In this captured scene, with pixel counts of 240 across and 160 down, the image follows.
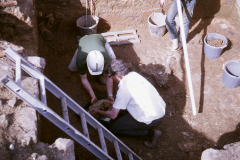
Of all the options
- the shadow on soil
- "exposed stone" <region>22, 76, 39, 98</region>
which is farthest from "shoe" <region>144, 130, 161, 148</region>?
the shadow on soil

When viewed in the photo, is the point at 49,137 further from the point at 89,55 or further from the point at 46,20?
the point at 46,20

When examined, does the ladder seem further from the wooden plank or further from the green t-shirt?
the wooden plank

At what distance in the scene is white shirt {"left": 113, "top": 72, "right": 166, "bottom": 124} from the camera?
3135mm

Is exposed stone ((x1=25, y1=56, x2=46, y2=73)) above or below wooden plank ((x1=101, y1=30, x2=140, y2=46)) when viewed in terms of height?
above

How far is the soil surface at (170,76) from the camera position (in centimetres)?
393

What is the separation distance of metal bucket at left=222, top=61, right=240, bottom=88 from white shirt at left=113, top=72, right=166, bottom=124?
1991 millimetres

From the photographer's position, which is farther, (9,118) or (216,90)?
(216,90)

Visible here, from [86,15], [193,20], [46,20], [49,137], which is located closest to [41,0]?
[46,20]

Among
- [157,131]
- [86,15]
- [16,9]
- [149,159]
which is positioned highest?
[16,9]

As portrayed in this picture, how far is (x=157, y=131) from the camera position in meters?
3.89

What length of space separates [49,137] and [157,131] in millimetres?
1856

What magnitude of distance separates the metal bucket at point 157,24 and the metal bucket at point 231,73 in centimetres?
180

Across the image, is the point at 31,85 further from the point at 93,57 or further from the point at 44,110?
the point at 93,57

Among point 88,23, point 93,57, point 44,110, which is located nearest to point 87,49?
point 93,57
